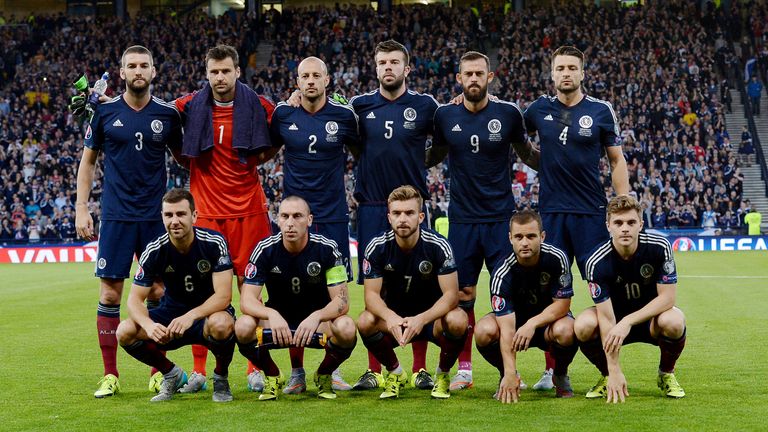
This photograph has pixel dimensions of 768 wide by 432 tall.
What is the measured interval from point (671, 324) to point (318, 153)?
2.84 m

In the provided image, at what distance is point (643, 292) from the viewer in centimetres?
662

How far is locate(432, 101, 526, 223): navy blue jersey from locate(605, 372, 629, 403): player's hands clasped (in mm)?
1622

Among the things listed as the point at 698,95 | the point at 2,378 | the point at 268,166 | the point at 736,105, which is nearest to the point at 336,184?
the point at 2,378

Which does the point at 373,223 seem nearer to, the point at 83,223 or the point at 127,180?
the point at 127,180

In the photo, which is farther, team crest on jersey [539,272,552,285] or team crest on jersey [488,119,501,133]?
team crest on jersey [488,119,501,133]

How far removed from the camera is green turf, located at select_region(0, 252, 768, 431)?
19.0ft

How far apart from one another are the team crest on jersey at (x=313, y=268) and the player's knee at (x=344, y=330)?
384 mm

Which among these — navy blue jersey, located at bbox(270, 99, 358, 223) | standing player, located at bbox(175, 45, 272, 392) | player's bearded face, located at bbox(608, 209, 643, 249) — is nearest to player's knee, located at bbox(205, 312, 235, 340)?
standing player, located at bbox(175, 45, 272, 392)

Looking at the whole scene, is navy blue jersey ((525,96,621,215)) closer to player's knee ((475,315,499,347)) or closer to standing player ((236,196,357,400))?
player's knee ((475,315,499,347))

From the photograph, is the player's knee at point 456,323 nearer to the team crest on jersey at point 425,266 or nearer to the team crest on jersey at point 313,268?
the team crest on jersey at point 425,266

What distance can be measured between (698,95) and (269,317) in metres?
26.0

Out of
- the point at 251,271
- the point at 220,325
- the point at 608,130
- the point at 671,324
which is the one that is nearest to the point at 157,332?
the point at 220,325

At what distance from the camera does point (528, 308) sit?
6.80 metres

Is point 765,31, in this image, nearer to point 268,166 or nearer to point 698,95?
point 698,95
